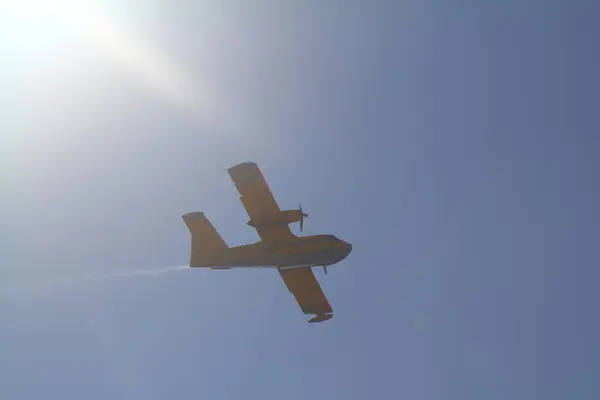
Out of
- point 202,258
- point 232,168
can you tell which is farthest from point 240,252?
point 232,168

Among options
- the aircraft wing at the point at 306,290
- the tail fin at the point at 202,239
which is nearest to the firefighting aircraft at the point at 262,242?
the tail fin at the point at 202,239

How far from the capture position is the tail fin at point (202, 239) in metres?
43.7

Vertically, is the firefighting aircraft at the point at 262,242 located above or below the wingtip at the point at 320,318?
above

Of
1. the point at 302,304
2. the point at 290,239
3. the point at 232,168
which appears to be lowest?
the point at 302,304

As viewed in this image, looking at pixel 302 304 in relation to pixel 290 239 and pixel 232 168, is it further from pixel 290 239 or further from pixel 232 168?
pixel 232 168

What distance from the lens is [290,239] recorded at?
139 feet

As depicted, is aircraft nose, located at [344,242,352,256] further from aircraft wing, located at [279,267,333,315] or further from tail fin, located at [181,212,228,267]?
tail fin, located at [181,212,228,267]

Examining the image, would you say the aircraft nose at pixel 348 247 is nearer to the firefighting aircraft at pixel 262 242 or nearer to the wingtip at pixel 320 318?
the firefighting aircraft at pixel 262 242

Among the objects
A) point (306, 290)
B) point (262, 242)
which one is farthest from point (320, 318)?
point (262, 242)

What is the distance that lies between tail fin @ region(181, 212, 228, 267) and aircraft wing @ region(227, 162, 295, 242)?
363 centimetres

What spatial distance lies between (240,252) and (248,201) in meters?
4.08

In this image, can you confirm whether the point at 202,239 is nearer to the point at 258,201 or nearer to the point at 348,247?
the point at 258,201

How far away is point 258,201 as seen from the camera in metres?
41.1

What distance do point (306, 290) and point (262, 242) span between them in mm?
6459
